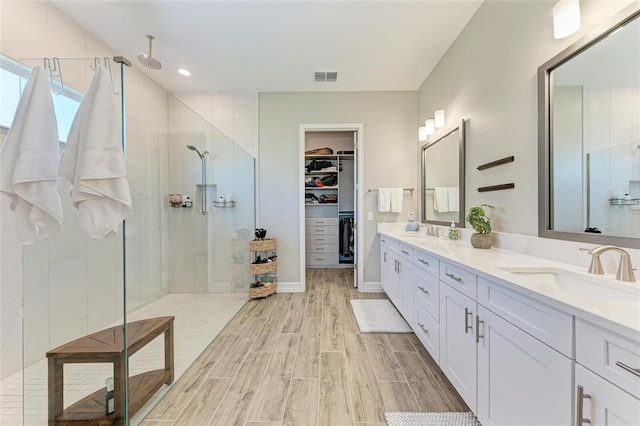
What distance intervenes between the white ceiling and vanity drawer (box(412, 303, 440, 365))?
247cm

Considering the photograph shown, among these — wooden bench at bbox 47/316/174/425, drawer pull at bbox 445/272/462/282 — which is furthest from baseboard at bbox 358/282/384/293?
wooden bench at bbox 47/316/174/425

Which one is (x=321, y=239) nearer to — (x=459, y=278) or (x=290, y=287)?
(x=290, y=287)

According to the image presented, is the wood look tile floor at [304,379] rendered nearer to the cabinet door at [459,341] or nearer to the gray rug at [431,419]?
the gray rug at [431,419]

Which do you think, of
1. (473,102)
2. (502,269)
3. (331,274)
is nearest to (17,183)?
(502,269)

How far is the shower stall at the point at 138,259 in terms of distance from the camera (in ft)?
4.70

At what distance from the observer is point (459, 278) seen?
4.64 feet

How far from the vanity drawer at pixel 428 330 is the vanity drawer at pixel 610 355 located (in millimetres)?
1023

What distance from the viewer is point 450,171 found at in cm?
257

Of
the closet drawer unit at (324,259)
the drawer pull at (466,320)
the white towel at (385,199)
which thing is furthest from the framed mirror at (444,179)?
the closet drawer unit at (324,259)

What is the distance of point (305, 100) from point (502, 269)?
123 inches

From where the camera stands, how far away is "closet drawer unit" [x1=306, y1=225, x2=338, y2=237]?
4941 mm

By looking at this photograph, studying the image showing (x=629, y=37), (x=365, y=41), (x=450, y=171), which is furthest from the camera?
(x=450, y=171)

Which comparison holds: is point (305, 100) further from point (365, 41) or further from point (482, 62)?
point (482, 62)

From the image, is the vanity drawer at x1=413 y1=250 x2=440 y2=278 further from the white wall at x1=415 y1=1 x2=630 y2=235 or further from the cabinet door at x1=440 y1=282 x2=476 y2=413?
the white wall at x1=415 y1=1 x2=630 y2=235
